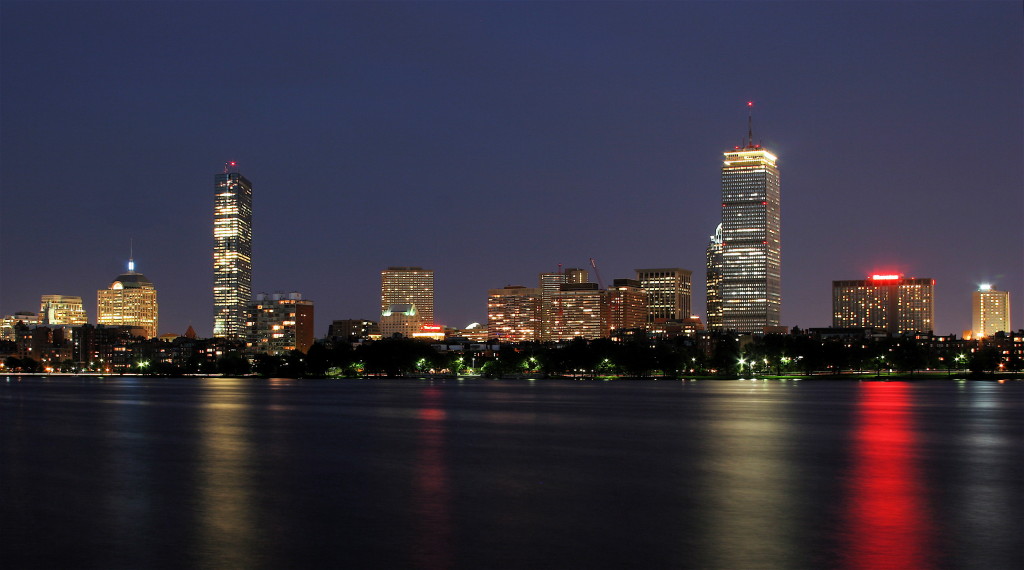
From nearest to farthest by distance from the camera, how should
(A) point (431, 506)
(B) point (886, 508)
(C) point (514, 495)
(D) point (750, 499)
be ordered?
1. (B) point (886, 508)
2. (A) point (431, 506)
3. (D) point (750, 499)
4. (C) point (514, 495)

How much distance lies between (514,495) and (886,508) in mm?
10176

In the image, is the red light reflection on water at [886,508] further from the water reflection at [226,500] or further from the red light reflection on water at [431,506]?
the water reflection at [226,500]

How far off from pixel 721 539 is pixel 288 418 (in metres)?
51.7

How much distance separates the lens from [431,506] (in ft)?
98.0

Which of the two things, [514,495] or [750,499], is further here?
[514,495]

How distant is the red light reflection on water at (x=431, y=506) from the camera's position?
74.3 feet

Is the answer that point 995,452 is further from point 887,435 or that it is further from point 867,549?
point 867,549

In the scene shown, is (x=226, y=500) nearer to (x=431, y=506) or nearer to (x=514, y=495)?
(x=431, y=506)

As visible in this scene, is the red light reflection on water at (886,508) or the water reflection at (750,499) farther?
the water reflection at (750,499)

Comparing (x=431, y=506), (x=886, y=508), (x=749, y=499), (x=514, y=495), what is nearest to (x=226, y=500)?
(x=431, y=506)

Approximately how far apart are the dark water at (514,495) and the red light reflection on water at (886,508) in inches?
3.9

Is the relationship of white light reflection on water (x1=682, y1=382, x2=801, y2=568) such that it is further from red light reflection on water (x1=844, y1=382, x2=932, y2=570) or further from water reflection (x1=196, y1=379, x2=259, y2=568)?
water reflection (x1=196, y1=379, x2=259, y2=568)

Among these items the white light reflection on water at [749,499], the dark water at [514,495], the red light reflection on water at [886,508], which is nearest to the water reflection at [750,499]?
the white light reflection on water at [749,499]

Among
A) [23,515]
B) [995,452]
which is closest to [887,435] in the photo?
[995,452]
